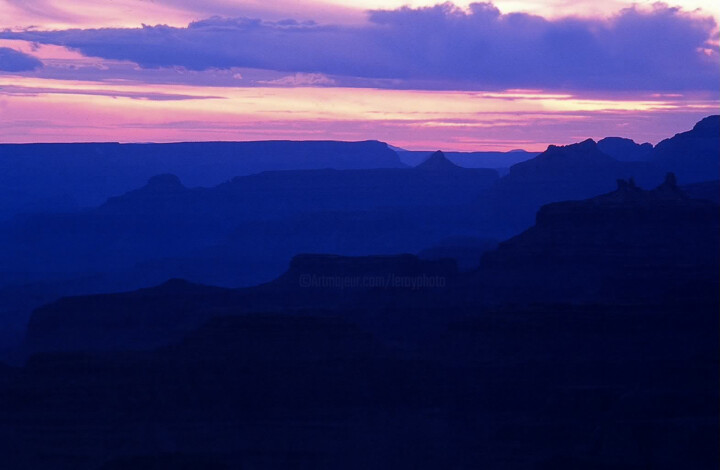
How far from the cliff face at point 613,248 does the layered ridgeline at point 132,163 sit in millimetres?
111980

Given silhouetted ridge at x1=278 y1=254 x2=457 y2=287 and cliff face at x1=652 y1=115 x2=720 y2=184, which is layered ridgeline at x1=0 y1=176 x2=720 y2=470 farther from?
cliff face at x1=652 y1=115 x2=720 y2=184

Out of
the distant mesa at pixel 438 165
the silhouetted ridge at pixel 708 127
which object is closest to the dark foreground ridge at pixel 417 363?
the silhouetted ridge at pixel 708 127

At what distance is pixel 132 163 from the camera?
199m

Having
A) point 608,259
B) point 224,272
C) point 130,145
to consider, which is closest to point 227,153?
point 130,145

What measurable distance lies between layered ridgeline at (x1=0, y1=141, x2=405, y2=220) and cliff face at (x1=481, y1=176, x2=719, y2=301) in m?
112

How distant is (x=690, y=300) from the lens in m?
62.4

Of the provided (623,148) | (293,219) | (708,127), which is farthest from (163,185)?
(708,127)

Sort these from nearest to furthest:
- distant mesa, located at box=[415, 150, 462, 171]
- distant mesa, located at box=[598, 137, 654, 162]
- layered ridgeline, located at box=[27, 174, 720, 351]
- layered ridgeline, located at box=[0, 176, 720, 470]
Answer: layered ridgeline, located at box=[0, 176, 720, 470] < layered ridgeline, located at box=[27, 174, 720, 351] < distant mesa, located at box=[598, 137, 654, 162] < distant mesa, located at box=[415, 150, 462, 171]

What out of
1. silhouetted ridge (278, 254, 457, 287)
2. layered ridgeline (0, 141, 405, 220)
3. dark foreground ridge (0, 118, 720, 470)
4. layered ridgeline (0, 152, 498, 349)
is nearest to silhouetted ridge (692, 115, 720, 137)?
layered ridgeline (0, 152, 498, 349)

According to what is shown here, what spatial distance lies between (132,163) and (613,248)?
441 feet

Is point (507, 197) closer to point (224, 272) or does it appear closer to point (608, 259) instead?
point (224, 272)

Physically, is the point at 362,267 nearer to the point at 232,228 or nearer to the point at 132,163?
the point at 232,228

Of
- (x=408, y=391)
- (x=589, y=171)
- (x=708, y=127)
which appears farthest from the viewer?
(x=589, y=171)

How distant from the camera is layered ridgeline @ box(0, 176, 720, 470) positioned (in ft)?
180
